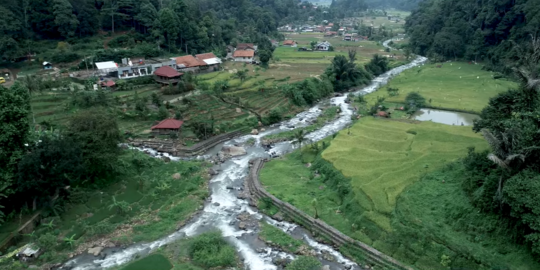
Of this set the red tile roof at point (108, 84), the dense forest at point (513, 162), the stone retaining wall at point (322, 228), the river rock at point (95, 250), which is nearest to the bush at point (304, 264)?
the stone retaining wall at point (322, 228)

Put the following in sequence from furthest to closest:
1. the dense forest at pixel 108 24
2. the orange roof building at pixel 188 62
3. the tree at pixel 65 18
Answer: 1. the tree at pixel 65 18
2. the orange roof building at pixel 188 62
3. the dense forest at pixel 108 24

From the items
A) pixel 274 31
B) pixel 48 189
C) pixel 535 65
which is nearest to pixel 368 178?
pixel 535 65

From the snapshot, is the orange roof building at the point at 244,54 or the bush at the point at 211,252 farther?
the orange roof building at the point at 244,54

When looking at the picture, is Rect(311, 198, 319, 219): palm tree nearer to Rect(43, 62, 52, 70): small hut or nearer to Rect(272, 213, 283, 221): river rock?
Rect(272, 213, 283, 221): river rock

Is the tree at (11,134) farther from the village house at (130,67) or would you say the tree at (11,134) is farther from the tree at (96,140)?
the village house at (130,67)

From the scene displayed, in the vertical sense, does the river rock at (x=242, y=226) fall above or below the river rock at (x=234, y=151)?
below

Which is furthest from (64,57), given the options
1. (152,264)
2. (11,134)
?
(152,264)

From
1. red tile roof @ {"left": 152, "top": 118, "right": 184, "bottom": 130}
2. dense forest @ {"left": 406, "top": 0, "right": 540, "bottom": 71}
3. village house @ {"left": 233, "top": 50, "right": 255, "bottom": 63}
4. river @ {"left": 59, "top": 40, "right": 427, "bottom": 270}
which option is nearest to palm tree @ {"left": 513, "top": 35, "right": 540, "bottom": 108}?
river @ {"left": 59, "top": 40, "right": 427, "bottom": 270}
